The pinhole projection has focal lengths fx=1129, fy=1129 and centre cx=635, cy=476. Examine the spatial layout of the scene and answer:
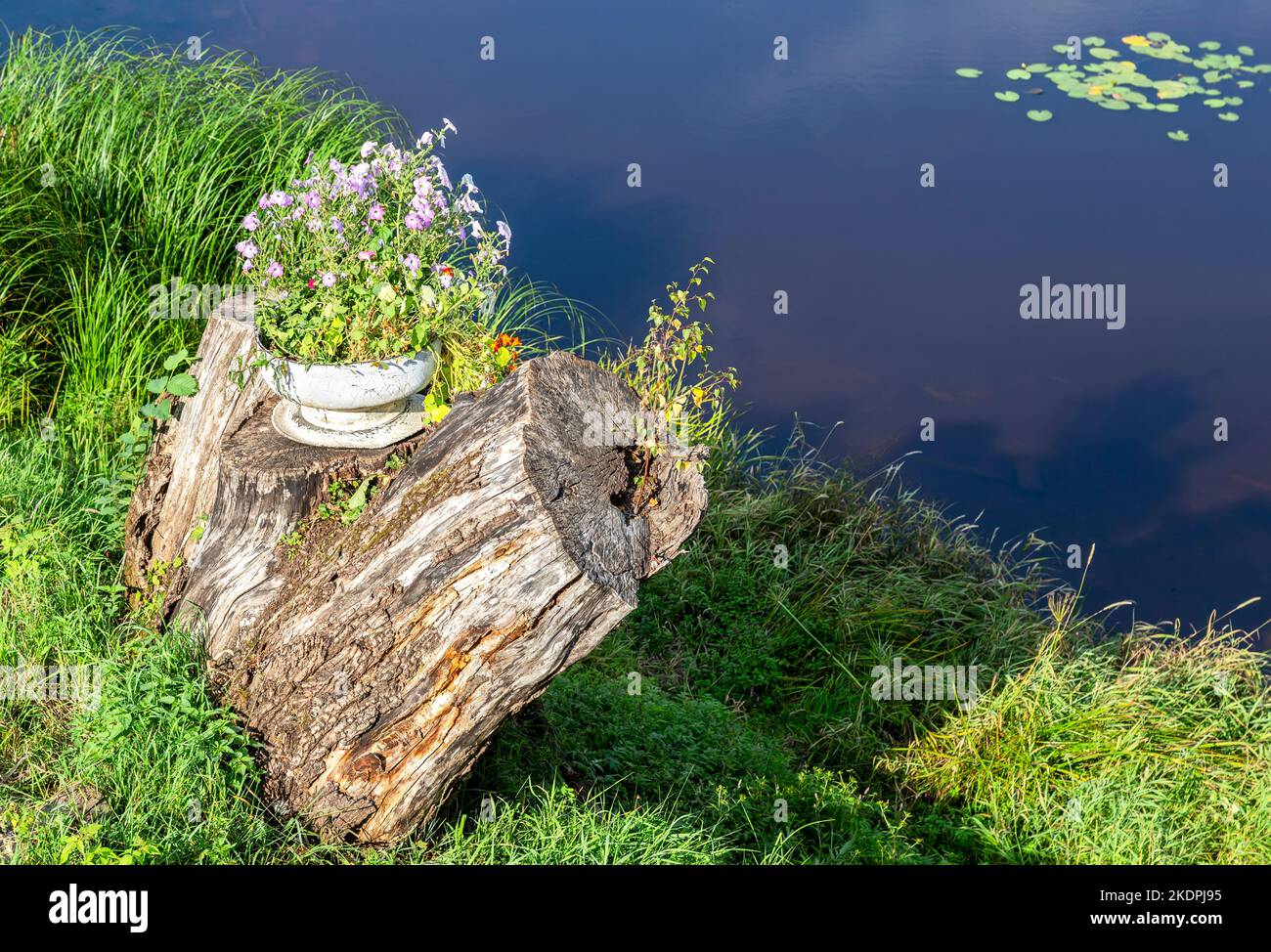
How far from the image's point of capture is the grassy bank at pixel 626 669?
3574 millimetres

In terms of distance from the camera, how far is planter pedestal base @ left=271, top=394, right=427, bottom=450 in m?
3.89

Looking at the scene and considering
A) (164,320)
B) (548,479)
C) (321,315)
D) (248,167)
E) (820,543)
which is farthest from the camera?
(820,543)

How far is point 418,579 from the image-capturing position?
3262mm

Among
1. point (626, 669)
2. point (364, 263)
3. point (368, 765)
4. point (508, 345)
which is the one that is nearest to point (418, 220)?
point (364, 263)

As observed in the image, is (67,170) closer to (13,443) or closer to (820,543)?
(13,443)

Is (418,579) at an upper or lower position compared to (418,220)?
lower

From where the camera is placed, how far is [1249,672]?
237 inches

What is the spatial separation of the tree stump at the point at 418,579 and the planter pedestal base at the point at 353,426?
2.9 inches

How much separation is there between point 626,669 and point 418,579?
2780 mm

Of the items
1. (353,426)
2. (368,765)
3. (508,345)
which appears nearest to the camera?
(368,765)

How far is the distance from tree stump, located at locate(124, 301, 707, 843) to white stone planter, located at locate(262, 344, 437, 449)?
0.33 ft

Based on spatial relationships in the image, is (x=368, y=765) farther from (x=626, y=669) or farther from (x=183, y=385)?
(x=626, y=669)

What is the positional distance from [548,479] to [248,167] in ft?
13.9
